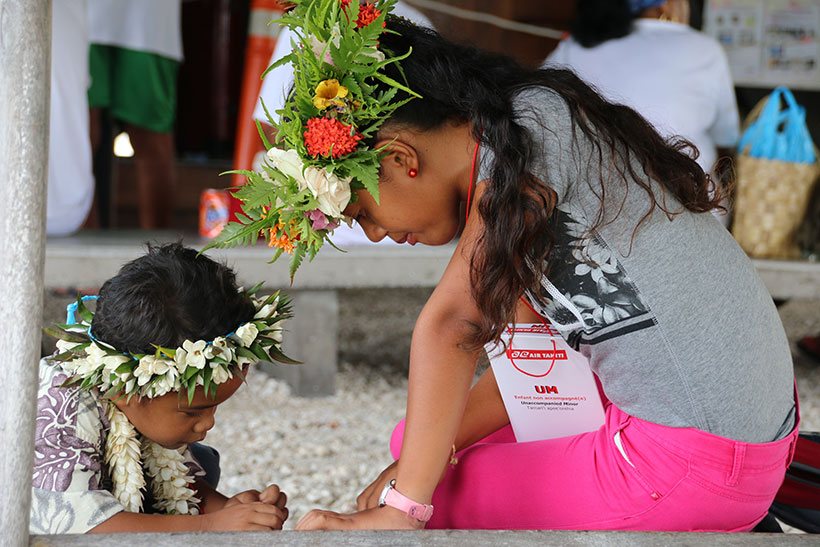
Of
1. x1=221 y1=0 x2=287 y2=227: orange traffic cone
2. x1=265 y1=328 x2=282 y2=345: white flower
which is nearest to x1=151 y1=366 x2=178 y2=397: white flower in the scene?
x1=265 y1=328 x2=282 y2=345: white flower

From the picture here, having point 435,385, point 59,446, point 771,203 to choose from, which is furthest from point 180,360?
point 771,203

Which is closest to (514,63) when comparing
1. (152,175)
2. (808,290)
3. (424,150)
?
(424,150)

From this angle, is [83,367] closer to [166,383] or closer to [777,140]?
[166,383]

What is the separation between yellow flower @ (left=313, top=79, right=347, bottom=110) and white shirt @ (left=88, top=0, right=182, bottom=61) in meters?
3.35

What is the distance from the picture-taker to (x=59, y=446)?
1.74m

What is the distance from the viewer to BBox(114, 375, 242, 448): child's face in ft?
6.03

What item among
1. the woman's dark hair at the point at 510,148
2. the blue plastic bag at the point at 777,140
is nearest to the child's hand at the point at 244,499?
the woman's dark hair at the point at 510,148

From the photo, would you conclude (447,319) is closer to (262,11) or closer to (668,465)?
(668,465)

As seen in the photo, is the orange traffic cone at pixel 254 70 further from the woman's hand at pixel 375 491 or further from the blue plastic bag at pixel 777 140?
the woman's hand at pixel 375 491

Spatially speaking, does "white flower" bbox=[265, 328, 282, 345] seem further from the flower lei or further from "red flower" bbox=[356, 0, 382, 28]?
"red flower" bbox=[356, 0, 382, 28]

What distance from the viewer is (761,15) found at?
5.60 meters

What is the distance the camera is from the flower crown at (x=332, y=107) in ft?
5.24

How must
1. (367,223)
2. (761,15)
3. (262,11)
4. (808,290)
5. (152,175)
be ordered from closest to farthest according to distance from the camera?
1. (367,223)
2. (808,290)
3. (262,11)
4. (152,175)
5. (761,15)

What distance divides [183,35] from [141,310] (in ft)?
19.9
